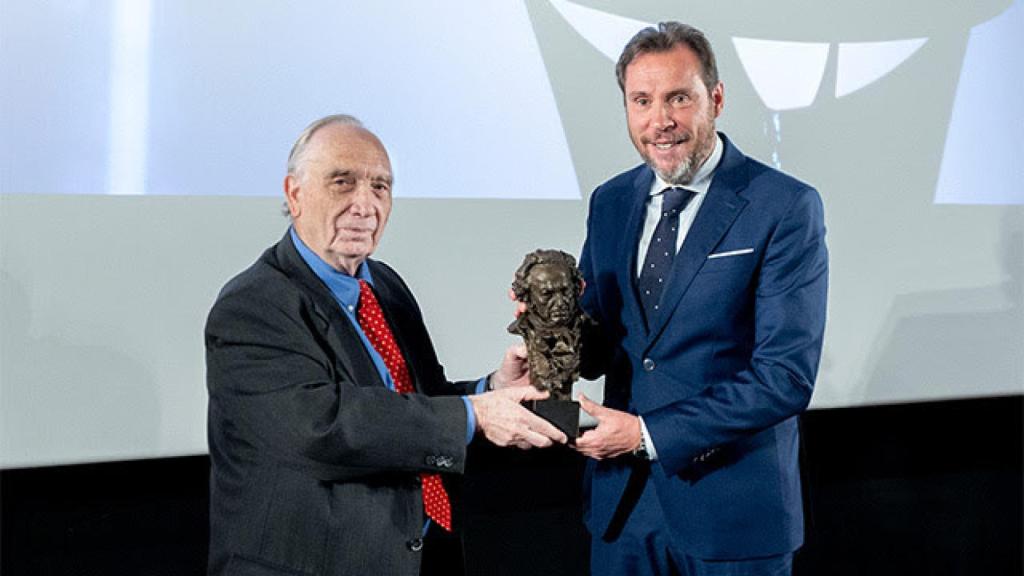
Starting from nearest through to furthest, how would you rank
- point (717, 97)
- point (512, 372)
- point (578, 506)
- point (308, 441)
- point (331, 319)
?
point (308, 441) < point (331, 319) < point (717, 97) < point (512, 372) < point (578, 506)

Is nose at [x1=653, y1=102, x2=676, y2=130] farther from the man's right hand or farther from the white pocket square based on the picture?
the man's right hand

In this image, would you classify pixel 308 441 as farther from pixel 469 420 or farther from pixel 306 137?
pixel 306 137

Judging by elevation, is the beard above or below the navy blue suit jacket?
above

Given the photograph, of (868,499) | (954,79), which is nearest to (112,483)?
(868,499)

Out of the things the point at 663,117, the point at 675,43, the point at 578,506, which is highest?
the point at 675,43

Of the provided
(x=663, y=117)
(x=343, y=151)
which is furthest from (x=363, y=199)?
(x=663, y=117)

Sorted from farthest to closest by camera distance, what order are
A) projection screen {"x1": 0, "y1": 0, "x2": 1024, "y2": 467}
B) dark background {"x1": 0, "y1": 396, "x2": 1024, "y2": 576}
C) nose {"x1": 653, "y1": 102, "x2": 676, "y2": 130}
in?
dark background {"x1": 0, "y1": 396, "x2": 1024, "y2": 576} → projection screen {"x1": 0, "y1": 0, "x2": 1024, "y2": 467} → nose {"x1": 653, "y1": 102, "x2": 676, "y2": 130}

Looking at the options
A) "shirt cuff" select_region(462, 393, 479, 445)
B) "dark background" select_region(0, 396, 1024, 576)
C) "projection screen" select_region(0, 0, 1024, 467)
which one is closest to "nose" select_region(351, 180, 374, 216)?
"shirt cuff" select_region(462, 393, 479, 445)

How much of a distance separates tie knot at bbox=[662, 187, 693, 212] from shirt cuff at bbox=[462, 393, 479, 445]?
661 millimetres

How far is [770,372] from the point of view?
8.05 feet

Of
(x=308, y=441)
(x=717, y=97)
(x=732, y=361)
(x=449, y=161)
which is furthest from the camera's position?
(x=449, y=161)

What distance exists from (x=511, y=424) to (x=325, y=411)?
0.43 m

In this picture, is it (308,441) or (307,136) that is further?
(307,136)

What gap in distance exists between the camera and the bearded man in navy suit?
2.46m
